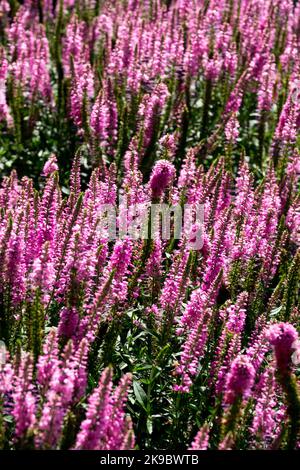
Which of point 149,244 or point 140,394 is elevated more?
point 149,244

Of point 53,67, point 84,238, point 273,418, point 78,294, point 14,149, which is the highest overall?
point 53,67

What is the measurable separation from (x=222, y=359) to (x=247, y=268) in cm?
99

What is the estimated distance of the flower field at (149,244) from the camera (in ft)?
11.6

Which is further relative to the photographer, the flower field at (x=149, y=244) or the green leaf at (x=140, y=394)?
the green leaf at (x=140, y=394)

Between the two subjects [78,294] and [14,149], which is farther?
[14,149]

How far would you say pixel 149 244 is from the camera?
452 cm

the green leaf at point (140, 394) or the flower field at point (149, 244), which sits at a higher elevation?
the flower field at point (149, 244)

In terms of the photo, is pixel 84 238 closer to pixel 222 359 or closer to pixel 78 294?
pixel 78 294

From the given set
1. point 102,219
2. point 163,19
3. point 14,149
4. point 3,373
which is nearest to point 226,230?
point 102,219

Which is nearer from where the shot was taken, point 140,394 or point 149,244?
point 140,394

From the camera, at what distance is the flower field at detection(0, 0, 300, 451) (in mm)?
3551

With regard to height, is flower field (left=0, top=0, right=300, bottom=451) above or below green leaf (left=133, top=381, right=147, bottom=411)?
above

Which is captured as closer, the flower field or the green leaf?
the flower field

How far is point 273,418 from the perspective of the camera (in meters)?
3.96
